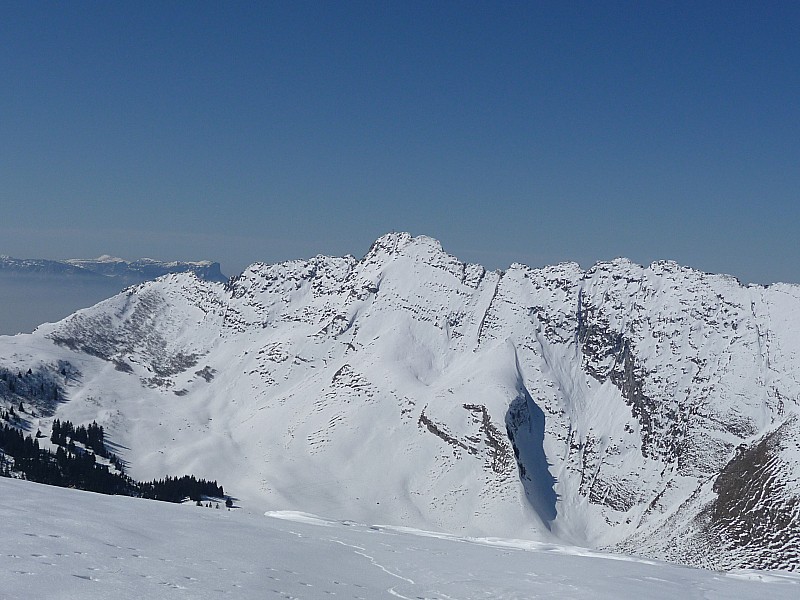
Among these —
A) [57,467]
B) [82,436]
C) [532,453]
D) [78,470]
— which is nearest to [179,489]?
[78,470]

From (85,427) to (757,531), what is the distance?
14465 cm

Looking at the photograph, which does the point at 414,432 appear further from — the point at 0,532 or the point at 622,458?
the point at 0,532

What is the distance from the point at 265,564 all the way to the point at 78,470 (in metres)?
118

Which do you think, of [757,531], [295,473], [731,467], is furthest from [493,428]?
[757,531]

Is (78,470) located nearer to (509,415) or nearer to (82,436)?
(82,436)

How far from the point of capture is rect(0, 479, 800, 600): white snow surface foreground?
14.7m

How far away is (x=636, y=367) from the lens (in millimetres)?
179875

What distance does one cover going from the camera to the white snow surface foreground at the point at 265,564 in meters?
14.7

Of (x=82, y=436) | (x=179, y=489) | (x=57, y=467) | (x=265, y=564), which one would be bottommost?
(x=179, y=489)

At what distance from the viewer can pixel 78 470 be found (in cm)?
12019

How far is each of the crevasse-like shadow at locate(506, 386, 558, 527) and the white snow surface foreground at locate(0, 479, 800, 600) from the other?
12298 cm

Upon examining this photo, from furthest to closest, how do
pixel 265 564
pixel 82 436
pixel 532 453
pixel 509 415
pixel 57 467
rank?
pixel 532 453, pixel 509 415, pixel 82 436, pixel 57 467, pixel 265 564

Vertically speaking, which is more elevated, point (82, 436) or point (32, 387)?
point (32, 387)

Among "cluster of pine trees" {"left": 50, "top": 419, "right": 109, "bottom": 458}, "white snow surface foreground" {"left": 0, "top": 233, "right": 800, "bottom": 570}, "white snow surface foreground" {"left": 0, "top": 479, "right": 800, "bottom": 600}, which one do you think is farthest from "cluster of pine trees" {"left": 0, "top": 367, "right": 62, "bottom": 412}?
"white snow surface foreground" {"left": 0, "top": 479, "right": 800, "bottom": 600}
